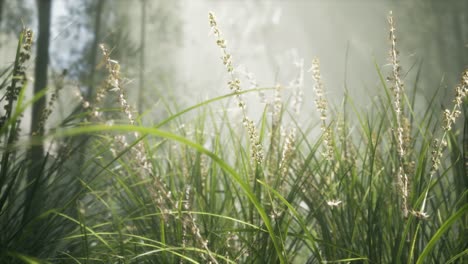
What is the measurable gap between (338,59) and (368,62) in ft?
11.6

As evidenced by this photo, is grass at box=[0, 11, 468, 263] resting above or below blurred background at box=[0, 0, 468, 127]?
below

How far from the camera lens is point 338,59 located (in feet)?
79.9

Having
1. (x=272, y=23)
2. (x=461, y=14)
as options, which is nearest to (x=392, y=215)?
(x=461, y=14)

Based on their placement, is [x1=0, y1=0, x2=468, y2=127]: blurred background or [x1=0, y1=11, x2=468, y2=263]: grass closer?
[x1=0, y1=11, x2=468, y2=263]: grass

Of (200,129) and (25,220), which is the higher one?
(200,129)

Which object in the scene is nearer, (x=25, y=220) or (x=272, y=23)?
(x=25, y=220)

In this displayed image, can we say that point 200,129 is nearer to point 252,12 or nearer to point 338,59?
point 252,12

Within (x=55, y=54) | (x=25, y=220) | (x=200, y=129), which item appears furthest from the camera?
(x=55, y=54)

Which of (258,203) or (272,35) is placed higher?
(272,35)

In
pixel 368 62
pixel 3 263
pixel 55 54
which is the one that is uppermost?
pixel 368 62

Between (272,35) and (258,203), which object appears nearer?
(258,203)

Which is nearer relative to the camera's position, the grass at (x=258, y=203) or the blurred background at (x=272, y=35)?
the grass at (x=258, y=203)

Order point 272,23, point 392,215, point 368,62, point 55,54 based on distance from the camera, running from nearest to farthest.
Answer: point 392,215 < point 55,54 < point 368,62 < point 272,23

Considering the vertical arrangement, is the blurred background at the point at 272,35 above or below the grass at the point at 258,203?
above
